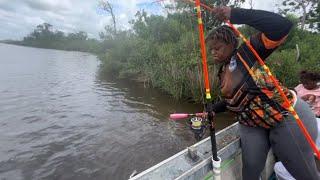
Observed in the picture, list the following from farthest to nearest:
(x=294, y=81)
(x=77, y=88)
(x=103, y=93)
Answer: (x=77, y=88) < (x=103, y=93) < (x=294, y=81)

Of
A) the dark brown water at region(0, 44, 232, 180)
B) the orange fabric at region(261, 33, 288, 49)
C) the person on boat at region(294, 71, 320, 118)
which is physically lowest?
the dark brown water at region(0, 44, 232, 180)

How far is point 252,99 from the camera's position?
197 cm

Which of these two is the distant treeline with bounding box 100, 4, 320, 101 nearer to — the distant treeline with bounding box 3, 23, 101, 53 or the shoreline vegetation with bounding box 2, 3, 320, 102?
the shoreline vegetation with bounding box 2, 3, 320, 102

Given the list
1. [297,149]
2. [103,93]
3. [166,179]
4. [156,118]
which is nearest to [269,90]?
[297,149]

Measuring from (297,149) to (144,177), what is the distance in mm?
1191

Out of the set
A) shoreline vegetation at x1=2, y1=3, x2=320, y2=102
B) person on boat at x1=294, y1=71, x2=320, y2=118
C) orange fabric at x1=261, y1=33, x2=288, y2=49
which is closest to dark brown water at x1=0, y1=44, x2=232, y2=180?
shoreline vegetation at x1=2, y1=3, x2=320, y2=102

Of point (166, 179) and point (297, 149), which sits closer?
point (297, 149)

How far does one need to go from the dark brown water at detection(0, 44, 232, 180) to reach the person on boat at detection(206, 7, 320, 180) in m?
3.26

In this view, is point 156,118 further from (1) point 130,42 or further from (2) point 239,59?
(1) point 130,42

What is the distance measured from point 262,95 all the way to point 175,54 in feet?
33.9

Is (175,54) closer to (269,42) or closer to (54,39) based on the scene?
(269,42)

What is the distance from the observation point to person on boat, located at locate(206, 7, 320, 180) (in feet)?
6.07

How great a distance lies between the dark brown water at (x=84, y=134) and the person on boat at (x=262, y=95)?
3.26 m

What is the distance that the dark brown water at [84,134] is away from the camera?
4954mm
